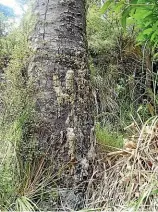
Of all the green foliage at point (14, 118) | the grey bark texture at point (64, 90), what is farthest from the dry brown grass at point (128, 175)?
the green foliage at point (14, 118)

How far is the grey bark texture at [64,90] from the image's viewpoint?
1.66 m

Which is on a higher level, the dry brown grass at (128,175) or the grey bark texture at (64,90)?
the grey bark texture at (64,90)

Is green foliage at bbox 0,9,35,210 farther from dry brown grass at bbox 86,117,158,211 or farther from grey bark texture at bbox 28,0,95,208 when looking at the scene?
dry brown grass at bbox 86,117,158,211

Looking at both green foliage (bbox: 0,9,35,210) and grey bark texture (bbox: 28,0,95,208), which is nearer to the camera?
green foliage (bbox: 0,9,35,210)

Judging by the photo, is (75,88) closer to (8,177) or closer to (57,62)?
(57,62)

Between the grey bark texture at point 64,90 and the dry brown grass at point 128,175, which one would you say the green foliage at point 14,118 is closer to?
the grey bark texture at point 64,90

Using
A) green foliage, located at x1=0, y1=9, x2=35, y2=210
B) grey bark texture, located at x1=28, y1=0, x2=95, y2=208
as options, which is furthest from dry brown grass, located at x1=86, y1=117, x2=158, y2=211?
green foliage, located at x1=0, y1=9, x2=35, y2=210

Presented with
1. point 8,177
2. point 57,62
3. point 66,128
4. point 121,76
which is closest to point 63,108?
point 66,128

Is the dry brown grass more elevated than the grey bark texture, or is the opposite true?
the grey bark texture

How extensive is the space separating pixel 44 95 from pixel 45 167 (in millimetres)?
342

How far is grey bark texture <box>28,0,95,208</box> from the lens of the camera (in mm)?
1659

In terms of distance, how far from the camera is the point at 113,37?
3.70m

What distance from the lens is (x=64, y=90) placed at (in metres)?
1.74

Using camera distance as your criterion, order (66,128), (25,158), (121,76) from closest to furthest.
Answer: (25,158) → (66,128) → (121,76)
